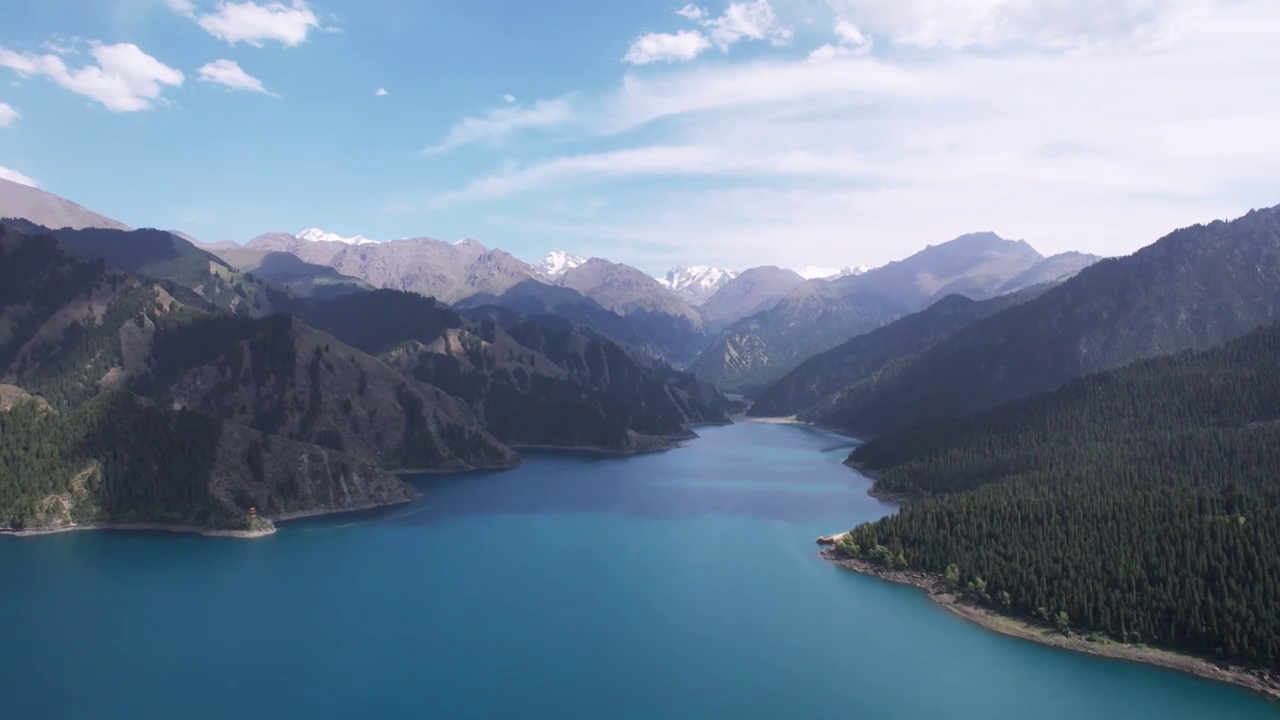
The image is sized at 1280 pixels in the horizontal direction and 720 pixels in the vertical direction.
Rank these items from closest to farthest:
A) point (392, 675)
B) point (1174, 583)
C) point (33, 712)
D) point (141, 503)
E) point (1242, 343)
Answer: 1. point (33, 712)
2. point (392, 675)
3. point (1174, 583)
4. point (141, 503)
5. point (1242, 343)

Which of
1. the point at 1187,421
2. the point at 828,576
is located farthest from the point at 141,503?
the point at 1187,421

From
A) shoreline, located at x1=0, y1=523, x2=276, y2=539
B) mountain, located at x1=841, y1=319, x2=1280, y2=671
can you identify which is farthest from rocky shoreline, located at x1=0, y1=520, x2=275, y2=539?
mountain, located at x1=841, y1=319, x2=1280, y2=671

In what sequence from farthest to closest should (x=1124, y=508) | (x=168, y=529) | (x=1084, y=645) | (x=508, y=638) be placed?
1. (x=168, y=529)
2. (x=1124, y=508)
3. (x=508, y=638)
4. (x=1084, y=645)

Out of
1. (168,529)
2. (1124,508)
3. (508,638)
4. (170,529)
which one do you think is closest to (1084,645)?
(1124,508)

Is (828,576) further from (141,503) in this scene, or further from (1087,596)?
(141,503)

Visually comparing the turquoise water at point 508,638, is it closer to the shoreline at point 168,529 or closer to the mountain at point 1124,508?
the shoreline at point 168,529

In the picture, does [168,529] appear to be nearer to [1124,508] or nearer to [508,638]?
[508,638]
